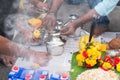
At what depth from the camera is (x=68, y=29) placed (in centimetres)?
261

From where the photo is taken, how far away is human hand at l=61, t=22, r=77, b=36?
8.46 feet

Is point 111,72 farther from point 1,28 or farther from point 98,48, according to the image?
point 1,28

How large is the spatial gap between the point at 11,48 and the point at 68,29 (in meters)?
0.66

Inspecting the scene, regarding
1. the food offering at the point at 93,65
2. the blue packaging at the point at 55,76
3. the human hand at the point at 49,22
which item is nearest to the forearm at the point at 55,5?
the human hand at the point at 49,22

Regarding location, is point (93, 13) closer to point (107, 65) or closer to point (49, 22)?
point (49, 22)

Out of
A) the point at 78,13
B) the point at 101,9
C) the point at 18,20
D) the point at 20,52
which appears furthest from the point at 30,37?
the point at 78,13

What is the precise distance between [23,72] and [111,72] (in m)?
0.71

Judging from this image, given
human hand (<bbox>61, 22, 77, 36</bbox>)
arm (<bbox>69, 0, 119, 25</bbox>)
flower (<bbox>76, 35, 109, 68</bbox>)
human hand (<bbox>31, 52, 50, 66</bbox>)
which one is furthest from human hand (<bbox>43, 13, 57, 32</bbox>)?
flower (<bbox>76, 35, 109, 68</bbox>)

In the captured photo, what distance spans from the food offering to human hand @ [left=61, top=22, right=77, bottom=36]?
338 millimetres

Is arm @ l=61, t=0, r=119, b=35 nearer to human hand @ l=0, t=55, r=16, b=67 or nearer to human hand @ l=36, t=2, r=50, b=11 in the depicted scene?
human hand @ l=36, t=2, r=50, b=11

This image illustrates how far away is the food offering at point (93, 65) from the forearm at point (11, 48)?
0.45m

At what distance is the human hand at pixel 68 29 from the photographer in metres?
2.58

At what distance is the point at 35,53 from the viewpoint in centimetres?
224

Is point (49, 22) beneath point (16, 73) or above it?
above
